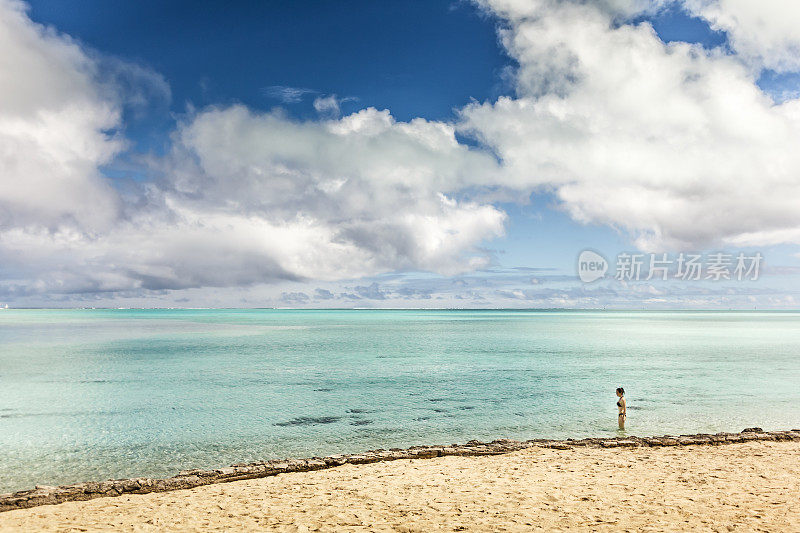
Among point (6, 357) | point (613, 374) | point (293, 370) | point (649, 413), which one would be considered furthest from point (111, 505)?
point (6, 357)

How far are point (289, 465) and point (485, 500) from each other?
666 centimetres

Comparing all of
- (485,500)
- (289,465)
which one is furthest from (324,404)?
(485,500)

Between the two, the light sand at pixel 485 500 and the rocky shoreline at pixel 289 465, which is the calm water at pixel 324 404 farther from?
the light sand at pixel 485 500

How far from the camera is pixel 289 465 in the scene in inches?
622

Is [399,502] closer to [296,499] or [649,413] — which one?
[296,499]

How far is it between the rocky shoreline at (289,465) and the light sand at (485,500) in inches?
21.8

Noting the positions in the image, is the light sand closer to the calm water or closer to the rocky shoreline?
the rocky shoreline

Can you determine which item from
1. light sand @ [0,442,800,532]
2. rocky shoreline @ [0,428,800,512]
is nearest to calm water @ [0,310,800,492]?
rocky shoreline @ [0,428,800,512]

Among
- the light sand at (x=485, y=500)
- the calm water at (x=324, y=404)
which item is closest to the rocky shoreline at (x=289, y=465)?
the light sand at (x=485, y=500)

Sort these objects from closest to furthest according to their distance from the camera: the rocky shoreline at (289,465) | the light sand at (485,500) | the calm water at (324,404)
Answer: the light sand at (485,500)
the rocky shoreline at (289,465)
the calm water at (324,404)

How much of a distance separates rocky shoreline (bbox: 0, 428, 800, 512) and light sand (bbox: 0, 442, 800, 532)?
0.55 m

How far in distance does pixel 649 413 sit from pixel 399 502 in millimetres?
19684

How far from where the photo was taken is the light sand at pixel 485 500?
10938mm

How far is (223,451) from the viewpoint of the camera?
2005cm
